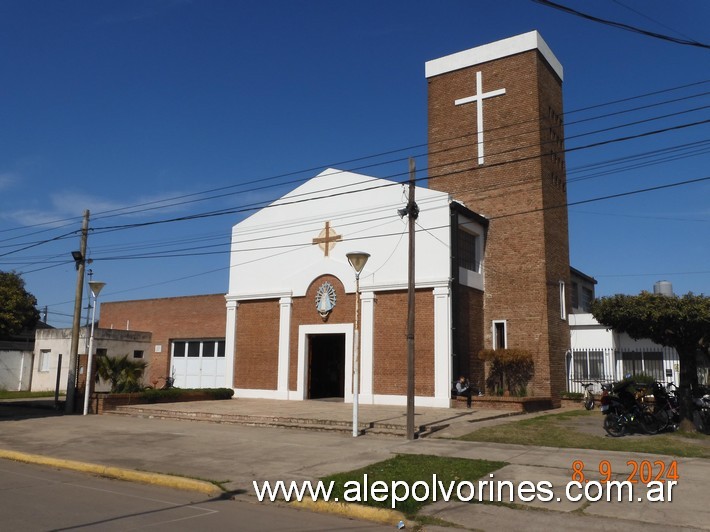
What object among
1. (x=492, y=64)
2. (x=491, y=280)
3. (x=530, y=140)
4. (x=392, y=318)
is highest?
(x=492, y=64)

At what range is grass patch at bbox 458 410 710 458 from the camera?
13.3 m

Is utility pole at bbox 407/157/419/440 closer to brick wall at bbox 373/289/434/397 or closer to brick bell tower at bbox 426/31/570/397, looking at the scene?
brick wall at bbox 373/289/434/397

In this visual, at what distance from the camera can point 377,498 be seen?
29.7 ft

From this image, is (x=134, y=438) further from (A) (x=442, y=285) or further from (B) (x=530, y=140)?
(B) (x=530, y=140)

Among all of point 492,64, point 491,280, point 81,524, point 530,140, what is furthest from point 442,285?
point 81,524

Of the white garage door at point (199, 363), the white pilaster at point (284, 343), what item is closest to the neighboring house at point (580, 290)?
the white pilaster at point (284, 343)

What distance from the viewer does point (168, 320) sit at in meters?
38.3

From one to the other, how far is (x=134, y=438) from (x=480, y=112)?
20.2 meters

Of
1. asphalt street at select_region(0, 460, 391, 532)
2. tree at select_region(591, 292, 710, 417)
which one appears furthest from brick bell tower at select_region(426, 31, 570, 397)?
asphalt street at select_region(0, 460, 391, 532)

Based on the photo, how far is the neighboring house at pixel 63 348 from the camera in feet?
122

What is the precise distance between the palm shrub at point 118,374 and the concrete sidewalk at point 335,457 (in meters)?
3.60

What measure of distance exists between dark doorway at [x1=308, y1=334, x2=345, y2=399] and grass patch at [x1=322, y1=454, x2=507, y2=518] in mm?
15134

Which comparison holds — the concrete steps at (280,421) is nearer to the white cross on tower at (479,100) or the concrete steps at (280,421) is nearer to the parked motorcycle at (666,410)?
the parked motorcycle at (666,410)

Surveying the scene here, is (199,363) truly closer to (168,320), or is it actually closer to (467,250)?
(168,320)
